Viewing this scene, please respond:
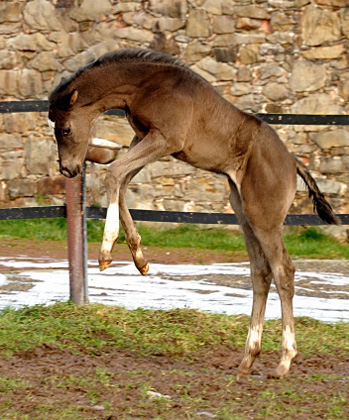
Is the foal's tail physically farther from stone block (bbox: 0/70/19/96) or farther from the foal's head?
stone block (bbox: 0/70/19/96)

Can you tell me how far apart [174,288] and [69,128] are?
3.52m

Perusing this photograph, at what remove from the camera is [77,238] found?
6.65 metres

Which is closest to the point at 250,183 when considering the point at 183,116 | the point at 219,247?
the point at 183,116

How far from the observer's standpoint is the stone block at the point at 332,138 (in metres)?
10.5

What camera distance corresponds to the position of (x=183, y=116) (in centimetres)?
467

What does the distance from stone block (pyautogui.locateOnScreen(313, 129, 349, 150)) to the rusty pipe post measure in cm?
465

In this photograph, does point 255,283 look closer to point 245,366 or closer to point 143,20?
point 245,366

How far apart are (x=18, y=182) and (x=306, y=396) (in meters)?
7.48

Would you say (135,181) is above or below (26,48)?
below

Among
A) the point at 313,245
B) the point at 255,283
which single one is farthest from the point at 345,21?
the point at 255,283

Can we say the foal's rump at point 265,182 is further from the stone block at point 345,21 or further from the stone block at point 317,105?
the stone block at point 345,21

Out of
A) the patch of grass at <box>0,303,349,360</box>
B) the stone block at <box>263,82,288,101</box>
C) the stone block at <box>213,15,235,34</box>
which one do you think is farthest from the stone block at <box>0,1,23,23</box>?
the patch of grass at <box>0,303,349,360</box>

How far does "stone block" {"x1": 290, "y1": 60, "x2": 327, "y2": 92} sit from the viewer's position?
1050 cm

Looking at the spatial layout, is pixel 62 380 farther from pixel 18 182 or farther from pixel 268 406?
pixel 18 182
